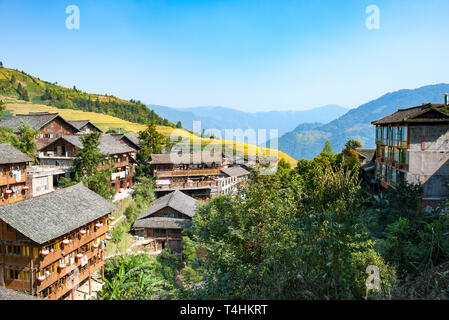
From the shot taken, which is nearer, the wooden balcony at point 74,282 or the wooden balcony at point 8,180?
the wooden balcony at point 74,282

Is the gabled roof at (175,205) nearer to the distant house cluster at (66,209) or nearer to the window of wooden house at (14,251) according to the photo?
the distant house cluster at (66,209)

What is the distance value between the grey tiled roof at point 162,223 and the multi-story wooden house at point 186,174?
22.9 feet

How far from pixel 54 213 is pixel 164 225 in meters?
9.89

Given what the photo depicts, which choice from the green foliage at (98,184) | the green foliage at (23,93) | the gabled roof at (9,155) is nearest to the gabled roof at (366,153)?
the green foliage at (98,184)

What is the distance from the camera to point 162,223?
80.4 ft

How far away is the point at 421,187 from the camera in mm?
17859

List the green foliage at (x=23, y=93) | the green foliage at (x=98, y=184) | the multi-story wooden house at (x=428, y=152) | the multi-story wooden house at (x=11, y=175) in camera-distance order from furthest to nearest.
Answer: the green foliage at (x=23, y=93) → the green foliage at (x=98, y=184) → the multi-story wooden house at (x=11, y=175) → the multi-story wooden house at (x=428, y=152)

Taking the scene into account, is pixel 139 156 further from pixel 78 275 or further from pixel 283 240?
pixel 283 240

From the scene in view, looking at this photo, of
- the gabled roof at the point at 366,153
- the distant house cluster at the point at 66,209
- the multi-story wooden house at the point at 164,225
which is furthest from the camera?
the gabled roof at the point at 366,153

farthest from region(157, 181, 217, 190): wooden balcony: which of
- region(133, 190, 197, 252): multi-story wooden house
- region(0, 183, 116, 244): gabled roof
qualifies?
region(0, 183, 116, 244): gabled roof

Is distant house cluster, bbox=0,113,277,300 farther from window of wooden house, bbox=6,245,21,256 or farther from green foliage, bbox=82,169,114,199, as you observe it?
green foliage, bbox=82,169,114,199

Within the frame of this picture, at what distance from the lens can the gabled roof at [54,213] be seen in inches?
539

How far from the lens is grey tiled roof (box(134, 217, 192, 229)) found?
2422cm

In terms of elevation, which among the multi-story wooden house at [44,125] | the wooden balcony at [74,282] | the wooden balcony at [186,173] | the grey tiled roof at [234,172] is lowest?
the wooden balcony at [74,282]
